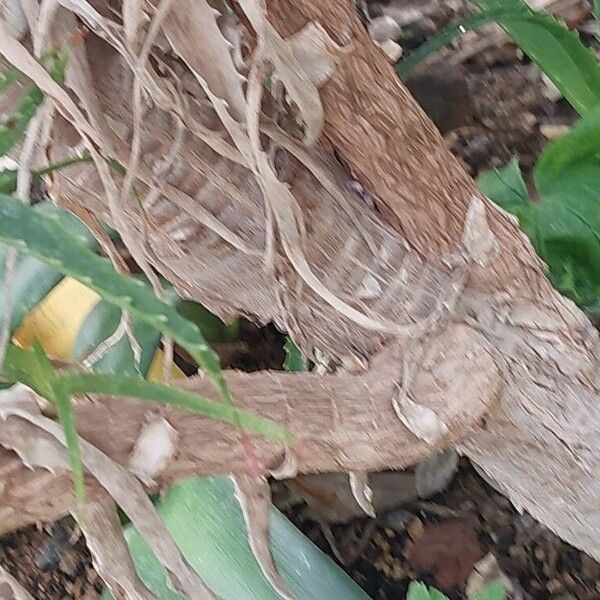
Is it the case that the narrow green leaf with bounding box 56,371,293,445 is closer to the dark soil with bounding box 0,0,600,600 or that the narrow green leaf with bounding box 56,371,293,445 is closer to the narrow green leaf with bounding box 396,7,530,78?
the narrow green leaf with bounding box 396,7,530,78

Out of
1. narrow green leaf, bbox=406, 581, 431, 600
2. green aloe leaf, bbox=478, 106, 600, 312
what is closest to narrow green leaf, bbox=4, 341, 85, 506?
narrow green leaf, bbox=406, 581, 431, 600

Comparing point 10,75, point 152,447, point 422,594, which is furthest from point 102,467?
point 422,594

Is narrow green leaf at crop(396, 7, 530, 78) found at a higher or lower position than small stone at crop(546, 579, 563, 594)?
higher

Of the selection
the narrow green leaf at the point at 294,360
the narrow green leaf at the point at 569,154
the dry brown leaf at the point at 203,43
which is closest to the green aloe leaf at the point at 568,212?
the narrow green leaf at the point at 569,154

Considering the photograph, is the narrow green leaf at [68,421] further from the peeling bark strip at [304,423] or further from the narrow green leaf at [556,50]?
the narrow green leaf at [556,50]

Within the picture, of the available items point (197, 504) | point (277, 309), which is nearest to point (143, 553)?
point (197, 504)

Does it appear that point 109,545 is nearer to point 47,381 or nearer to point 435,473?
point 47,381

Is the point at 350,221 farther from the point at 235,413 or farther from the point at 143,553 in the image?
the point at 143,553
